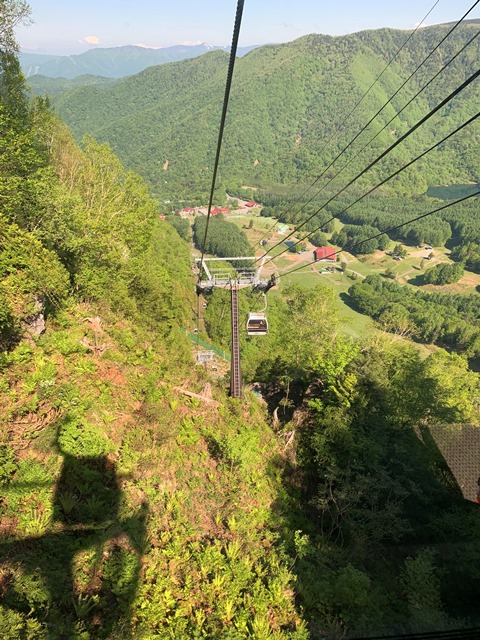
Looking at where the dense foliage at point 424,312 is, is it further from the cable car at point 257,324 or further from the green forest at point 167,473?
the green forest at point 167,473

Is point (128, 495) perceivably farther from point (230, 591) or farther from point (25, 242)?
point (25, 242)

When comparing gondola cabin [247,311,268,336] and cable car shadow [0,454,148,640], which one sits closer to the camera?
cable car shadow [0,454,148,640]

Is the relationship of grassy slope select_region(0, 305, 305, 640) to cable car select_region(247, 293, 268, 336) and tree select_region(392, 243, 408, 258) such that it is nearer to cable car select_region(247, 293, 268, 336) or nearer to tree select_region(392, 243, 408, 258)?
cable car select_region(247, 293, 268, 336)

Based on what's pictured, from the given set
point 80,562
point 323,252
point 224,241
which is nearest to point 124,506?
point 80,562

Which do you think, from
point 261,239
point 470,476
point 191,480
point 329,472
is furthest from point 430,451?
point 261,239

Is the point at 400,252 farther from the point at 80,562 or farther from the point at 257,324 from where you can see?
the point at 80,562

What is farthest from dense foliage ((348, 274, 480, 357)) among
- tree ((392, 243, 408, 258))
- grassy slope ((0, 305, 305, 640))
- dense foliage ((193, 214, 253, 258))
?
grassy slope ((0, 305, 305, 640))

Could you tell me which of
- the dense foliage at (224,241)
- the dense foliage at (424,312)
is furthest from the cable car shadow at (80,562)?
the dense foliage at (224,241)
